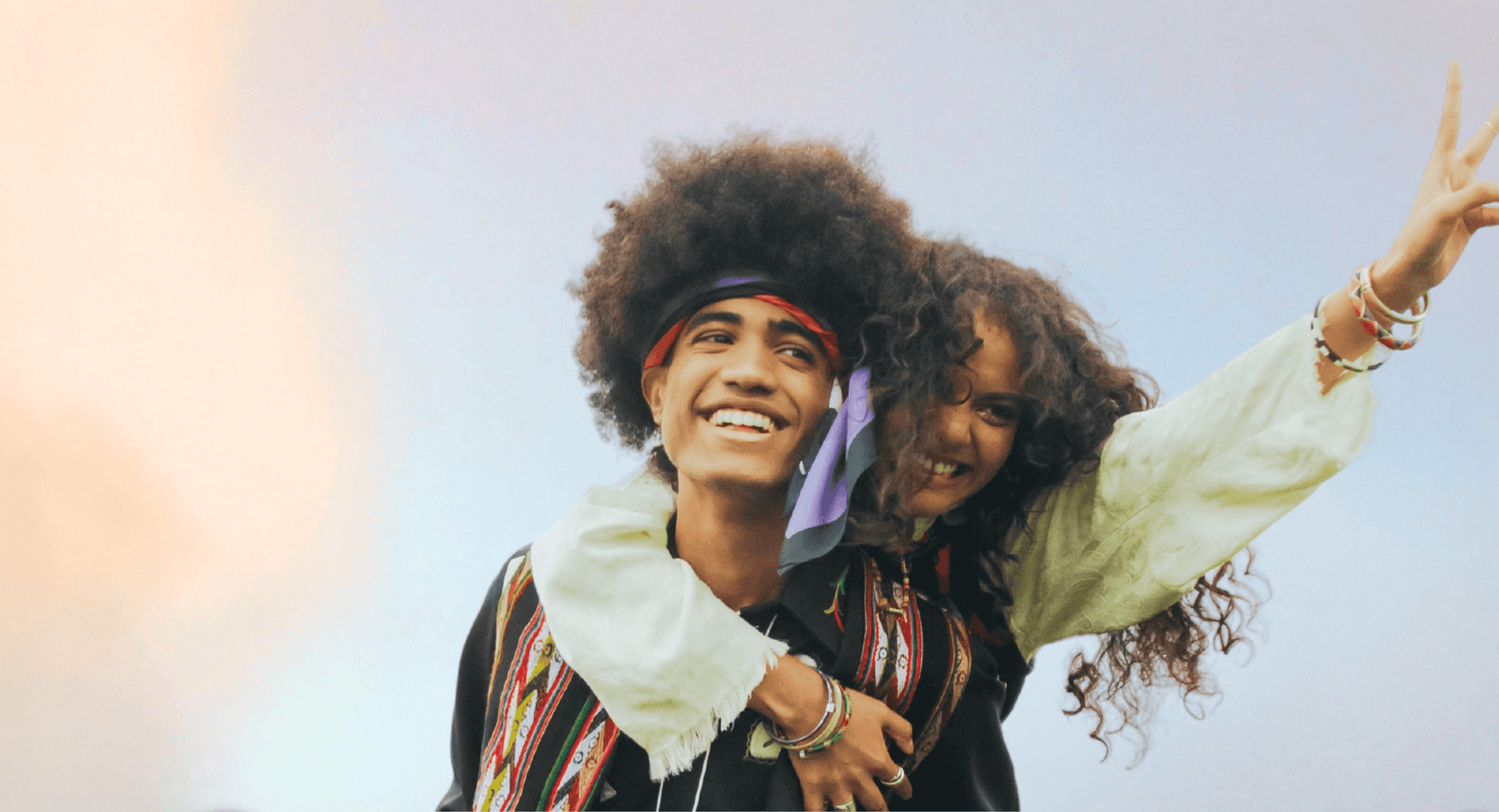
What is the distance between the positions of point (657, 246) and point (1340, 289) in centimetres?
127

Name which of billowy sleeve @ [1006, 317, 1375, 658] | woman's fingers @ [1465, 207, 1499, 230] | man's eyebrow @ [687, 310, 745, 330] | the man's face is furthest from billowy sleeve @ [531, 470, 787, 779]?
woman's fingers @ [1465, 207, 1499, 230]

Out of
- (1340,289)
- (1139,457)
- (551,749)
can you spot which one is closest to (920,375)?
(1139,457)

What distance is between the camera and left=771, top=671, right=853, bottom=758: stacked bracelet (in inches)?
79.0

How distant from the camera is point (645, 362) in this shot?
2.36 m

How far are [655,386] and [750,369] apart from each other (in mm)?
Answer: 337

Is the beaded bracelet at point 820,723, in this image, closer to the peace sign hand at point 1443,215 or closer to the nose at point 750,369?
the nose at point 750,369

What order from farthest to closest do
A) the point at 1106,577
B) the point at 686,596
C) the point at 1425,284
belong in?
1. the point at 1106,577
2. the point at 686,596
3. the point at 1425,284

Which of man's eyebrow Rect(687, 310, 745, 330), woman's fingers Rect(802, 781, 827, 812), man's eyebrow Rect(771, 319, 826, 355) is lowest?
woman's fingers Rect(802, 781, 827, 812)

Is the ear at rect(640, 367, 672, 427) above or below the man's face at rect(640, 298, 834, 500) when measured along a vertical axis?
above

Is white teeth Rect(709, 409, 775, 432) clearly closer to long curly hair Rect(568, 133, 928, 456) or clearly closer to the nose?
the nose

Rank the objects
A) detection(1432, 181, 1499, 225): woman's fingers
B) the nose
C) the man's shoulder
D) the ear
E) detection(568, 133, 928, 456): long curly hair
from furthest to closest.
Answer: the man's shoulder < the ear < detection(568, 133, 928, 456): long curly hair < the nose < detection(1432, 181, 1499, 225): woman's fingers

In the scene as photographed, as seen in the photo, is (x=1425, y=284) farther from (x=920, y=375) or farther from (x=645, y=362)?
(x=645, y=362)

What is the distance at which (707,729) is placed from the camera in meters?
2.04

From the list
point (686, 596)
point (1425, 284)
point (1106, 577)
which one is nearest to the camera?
point (1425, 284)
